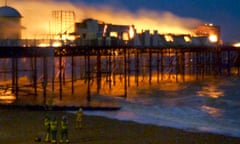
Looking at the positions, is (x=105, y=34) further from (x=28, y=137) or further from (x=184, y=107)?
(x=28, y=137)

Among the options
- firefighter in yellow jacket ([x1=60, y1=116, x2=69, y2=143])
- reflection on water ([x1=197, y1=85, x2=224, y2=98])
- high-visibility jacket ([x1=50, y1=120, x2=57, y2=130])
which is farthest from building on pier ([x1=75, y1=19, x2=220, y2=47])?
high-visibility jacket ([x1=50, y1=120, x2=57, y2=130])

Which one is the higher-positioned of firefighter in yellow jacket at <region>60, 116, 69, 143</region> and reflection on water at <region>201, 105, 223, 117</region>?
firefighter in yellow jacket at <region>60, 116, 69, 143</region>

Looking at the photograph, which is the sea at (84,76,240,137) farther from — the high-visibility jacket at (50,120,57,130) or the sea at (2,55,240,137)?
the high-visibility jacket at (50,120,57,130)

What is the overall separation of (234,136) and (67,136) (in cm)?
803

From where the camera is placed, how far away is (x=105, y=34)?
2068 inches

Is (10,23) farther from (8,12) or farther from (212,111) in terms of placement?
(212,111)

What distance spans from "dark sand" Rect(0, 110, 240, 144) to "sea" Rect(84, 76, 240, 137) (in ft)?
5.17

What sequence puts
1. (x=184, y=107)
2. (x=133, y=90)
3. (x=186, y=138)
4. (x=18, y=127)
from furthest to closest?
(x=133, y=90), (x=184, y=107), (x=18, y=127), (x=186, y=138)

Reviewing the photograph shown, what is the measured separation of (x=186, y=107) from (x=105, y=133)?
538 inches

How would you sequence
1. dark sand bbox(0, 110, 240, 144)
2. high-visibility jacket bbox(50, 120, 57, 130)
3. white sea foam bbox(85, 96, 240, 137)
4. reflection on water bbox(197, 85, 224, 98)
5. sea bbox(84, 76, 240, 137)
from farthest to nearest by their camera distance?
reflection on water bbox(197, 85, 224, 98), sea bbox(84, 76, 240, 137), white sea foam bbox(85, 96, 240, 137), dark sand bbox(0, 110, 240, 144), high-visibility jacket bbox(50, 120, 57, 130)

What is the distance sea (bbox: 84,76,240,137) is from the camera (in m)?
30.2

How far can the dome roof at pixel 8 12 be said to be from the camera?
144 feet

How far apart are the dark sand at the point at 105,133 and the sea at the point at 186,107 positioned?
5.17ft

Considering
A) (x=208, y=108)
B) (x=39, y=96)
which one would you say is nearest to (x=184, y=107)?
(x=208, y=108)
